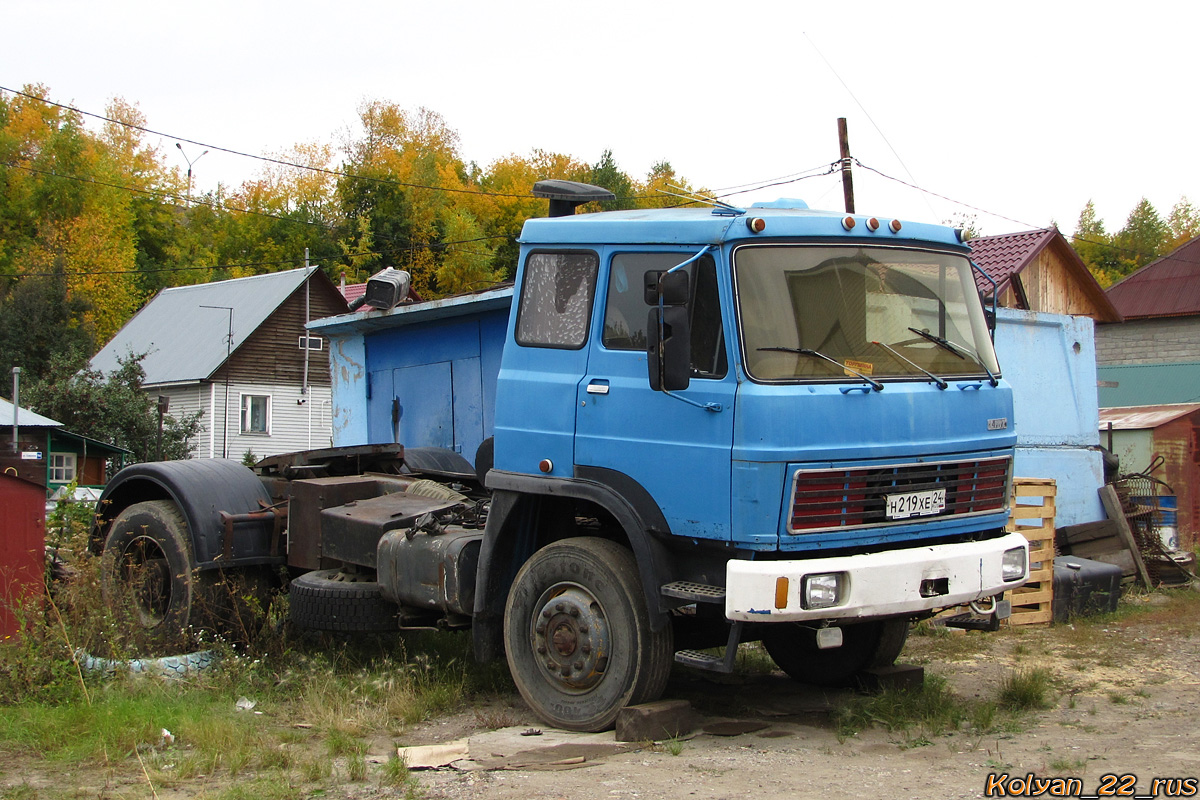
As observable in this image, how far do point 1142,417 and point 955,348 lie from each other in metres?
11.8

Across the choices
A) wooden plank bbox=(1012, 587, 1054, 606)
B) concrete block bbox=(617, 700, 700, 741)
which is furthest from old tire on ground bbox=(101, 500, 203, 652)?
wooden plank bbox=(1012, 587, 1054, 606)

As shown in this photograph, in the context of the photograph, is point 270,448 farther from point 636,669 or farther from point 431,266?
point 636,669

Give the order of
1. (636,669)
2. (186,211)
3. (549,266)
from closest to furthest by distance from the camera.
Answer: (636,669)
(549,266)
(186,211)

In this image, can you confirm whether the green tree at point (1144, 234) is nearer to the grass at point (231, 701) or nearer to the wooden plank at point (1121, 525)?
the wooden plank at point (1121, 525)

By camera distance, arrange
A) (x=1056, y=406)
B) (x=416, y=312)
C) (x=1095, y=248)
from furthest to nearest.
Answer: (x=1095, y=248) < (x=1056, y=406) < (x=416, y=312)

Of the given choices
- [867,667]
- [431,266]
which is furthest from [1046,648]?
[431,266]

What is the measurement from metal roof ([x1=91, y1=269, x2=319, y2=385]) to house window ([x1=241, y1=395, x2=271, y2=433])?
6.62 ft

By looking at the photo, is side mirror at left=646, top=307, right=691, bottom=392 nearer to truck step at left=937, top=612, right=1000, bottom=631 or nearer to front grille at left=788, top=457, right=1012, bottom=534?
front grille at left=788, top=457, right=1012, bottom=534

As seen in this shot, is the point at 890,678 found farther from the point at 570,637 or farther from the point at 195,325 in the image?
the point at 195,325

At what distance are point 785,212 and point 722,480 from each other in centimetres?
155

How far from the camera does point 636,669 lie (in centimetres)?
565

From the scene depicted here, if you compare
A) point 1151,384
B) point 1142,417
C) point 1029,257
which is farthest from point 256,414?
point 1142,417

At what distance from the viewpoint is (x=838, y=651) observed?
23.6 ft

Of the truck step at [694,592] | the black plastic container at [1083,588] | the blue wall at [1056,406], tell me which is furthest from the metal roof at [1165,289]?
the truck step at [694,592]
